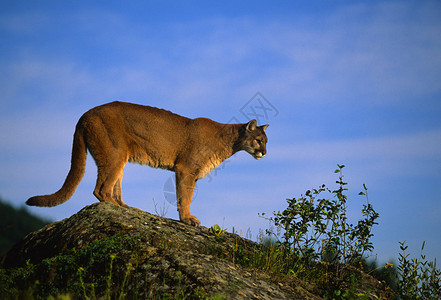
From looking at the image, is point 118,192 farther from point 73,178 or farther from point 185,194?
point 185,194

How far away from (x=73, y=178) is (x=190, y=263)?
3765 millimetres

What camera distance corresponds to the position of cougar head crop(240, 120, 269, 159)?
9727 mm

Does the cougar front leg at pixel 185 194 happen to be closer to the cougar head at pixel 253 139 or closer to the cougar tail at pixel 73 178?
the cougar head at pixel 253 139

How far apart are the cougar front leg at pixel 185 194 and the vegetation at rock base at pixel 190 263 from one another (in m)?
0.61

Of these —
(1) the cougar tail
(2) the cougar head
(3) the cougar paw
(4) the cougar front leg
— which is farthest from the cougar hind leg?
(2) the cougar head

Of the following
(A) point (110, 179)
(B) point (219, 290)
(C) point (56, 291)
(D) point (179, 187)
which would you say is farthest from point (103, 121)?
(B) point (219, 290)

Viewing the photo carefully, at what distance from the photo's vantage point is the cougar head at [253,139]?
9.73 meters

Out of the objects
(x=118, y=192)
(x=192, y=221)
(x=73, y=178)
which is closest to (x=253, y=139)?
(x=192, y=221)

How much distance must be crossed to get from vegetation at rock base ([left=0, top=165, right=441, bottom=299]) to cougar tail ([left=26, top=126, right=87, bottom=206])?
512 millimetres

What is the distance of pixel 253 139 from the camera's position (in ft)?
32.1

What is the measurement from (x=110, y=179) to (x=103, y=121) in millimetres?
1197

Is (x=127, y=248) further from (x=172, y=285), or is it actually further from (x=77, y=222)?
(x=77, y=222)

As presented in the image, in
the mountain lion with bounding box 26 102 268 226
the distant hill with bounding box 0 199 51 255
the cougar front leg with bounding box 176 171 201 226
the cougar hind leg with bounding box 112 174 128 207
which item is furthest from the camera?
the distant hill with bounding box 0 199 51 255

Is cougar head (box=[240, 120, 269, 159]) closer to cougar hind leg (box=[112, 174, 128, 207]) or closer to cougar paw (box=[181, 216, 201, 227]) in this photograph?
cougar paw (box=[181, 216, 201, 227])
